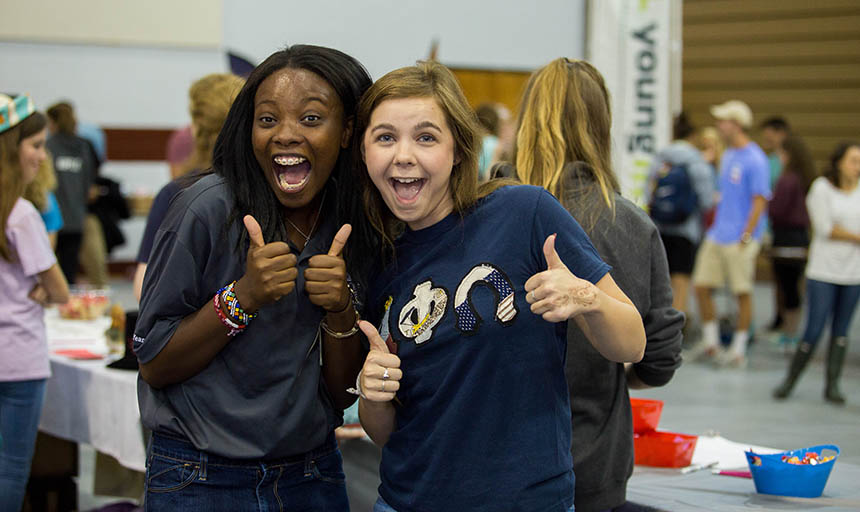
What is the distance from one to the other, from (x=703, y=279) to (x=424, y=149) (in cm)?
646

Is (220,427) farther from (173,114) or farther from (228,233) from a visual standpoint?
(173,114)

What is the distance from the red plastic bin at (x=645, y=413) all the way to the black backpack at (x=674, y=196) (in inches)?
201

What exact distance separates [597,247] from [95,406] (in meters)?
2.18

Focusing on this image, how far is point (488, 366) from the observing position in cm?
169

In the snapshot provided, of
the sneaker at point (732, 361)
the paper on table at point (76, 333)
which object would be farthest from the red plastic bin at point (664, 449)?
the sneaker at point (732, 361)

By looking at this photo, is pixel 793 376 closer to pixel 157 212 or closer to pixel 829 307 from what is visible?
pixel 829 307

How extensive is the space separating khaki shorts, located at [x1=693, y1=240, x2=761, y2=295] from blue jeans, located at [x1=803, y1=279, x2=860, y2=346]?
1.30 m

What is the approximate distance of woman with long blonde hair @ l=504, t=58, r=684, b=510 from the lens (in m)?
2.13

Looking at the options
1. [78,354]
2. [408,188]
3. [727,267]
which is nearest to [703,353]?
[727,267]

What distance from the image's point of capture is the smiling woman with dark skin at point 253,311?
1.72 m

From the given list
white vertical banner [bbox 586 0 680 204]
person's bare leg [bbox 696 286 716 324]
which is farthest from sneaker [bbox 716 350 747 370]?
white vertical banner [bbox 586 0 680 204]

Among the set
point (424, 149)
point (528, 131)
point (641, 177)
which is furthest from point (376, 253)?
point (641, 177)

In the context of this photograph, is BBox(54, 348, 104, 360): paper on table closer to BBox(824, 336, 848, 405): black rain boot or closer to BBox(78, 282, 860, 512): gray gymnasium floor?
BBox(78, 282, 860, 512): gray gymnasium floor

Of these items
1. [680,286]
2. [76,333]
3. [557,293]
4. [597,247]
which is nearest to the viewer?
[557,293]
